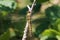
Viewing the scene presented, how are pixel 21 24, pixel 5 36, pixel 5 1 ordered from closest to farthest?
1. pixel 5 36
2. pixel 5 1
3. pixel 21 24

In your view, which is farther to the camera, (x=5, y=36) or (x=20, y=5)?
(x=20, y=5)

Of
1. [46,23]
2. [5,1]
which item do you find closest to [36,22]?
[46,23]

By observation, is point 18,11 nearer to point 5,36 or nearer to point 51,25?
point 51,25

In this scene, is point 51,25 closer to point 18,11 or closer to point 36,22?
point 36,22

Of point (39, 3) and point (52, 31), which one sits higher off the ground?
point (39, 3)

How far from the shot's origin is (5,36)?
3.13 ft

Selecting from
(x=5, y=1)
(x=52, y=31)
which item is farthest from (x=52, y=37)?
(x=5, y=1)

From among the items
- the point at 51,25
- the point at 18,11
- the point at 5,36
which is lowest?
the point at 5,36

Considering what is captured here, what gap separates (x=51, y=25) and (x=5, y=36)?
30cm

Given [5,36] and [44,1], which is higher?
[44,1]

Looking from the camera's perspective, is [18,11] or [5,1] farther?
[18,11]

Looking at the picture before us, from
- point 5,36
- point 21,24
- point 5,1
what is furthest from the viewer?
point 21,24

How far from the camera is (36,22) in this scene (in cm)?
121

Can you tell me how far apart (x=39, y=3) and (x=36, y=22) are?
10 centimetres
